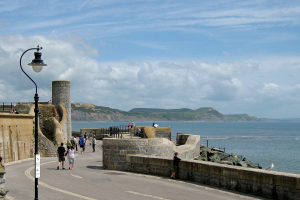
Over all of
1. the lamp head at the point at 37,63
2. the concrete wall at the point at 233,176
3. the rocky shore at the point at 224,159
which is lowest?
the rocky shore at the point at 224,159

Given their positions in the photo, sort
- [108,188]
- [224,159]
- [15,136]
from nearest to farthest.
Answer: [108,188]
[15,136]
[224,159]

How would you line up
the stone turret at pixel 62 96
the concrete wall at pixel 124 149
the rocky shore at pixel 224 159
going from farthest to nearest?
1. the stone turret at pixel 62 96
2. the rocky shore at pixel 224 159
3. the concrete wall at pixel 124 149

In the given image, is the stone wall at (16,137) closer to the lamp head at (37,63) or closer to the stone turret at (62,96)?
the stone turret at (62,96)

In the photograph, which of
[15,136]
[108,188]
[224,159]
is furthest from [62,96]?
[108,188]

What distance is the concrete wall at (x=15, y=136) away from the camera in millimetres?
23980

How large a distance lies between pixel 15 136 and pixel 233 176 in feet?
58.8

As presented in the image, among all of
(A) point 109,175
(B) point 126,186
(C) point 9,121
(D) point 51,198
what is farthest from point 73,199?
(C) point 9,121

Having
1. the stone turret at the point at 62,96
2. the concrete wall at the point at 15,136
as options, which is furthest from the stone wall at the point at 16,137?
the stone turret at the point at 62,96

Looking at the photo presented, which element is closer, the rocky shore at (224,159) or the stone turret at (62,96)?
the rocky shore at (224,159)

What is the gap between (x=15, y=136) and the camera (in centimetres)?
2598

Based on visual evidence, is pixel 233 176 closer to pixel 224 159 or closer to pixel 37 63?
pixel 37 63

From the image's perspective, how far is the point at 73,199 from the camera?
1180 centimetres

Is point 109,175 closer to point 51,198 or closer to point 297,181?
point 51,198

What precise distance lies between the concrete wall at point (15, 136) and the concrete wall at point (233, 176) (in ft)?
34.7
